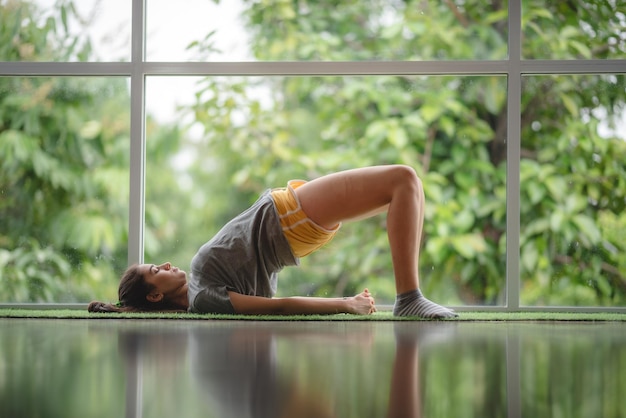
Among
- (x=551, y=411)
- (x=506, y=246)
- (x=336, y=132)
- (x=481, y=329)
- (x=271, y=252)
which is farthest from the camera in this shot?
(x=336, y=132)

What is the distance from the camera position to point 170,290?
2.72 meters

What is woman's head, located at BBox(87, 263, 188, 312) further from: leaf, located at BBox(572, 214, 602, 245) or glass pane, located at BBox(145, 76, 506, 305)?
leaf, located at BBox(572, 214, 602, 245)

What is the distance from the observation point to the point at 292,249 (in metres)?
2.66

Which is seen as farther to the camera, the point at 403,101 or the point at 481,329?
the point at 403,101

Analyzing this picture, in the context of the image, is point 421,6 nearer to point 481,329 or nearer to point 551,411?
point 481,329

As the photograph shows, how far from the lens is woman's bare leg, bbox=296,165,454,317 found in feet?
8.38

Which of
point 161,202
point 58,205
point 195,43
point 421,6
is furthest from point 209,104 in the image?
point 421,6

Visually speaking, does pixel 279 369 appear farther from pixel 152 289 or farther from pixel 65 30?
pixel 65 30

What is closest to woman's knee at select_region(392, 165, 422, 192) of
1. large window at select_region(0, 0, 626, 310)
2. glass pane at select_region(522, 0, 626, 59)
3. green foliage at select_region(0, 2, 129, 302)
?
large window at select_region(0, 0, 626, 310)

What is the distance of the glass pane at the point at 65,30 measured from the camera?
329 centimetres

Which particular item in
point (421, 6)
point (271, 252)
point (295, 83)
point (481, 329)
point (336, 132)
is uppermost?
point (421, 6)

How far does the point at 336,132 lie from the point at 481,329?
144 centimetres

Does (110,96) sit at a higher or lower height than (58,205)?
higher

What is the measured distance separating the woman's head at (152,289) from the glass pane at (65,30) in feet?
3.54
